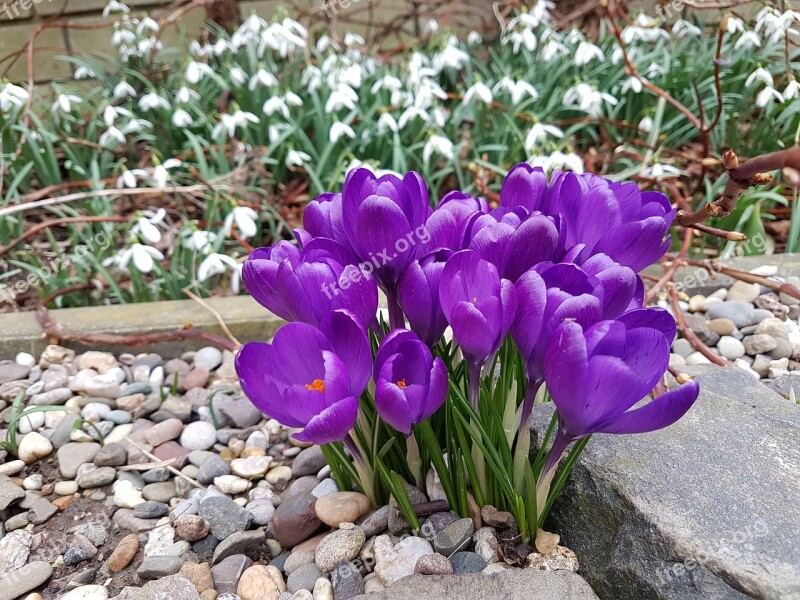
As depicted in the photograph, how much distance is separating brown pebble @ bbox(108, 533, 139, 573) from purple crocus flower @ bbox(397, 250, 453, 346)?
70 centimetres

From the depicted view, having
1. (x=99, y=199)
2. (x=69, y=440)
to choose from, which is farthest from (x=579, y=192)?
(x=99, y=199)

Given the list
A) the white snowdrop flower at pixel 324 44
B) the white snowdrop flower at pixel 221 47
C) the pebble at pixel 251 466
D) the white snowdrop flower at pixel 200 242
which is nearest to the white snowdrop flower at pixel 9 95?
the white snowdrop flower at pixel 200 242

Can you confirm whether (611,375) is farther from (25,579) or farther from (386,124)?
(386,124)

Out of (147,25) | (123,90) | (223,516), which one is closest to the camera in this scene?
(223,516)

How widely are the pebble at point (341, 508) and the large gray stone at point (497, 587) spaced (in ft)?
0.68

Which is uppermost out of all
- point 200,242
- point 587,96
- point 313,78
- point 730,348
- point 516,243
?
point 313,78

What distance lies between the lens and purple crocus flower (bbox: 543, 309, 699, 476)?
0.68 metres

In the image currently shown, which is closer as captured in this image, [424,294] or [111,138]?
[424,294]

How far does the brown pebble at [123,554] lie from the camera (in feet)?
3.63

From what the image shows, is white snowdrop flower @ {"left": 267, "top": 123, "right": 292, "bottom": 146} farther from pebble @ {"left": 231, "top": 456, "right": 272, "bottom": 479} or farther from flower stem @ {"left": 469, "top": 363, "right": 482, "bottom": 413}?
flower stem @ {"left": 469, "top": 363, "right": 482, "bottom": 413}

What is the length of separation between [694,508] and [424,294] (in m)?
0.47

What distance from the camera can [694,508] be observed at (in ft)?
2.77

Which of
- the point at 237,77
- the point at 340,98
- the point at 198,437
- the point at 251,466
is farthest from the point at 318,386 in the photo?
the point at 237,77

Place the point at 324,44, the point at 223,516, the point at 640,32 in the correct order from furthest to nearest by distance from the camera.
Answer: the point at 324,44 → the point at 640,32 → the point at 223,516
